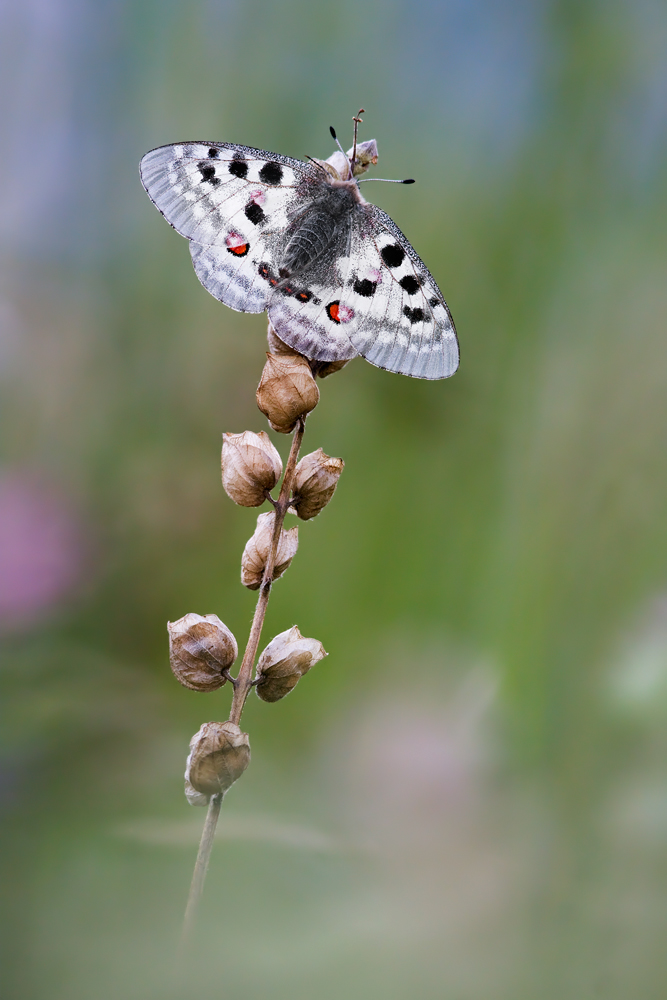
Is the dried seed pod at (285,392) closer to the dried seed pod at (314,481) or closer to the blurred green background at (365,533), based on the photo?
the dried seed pod at (314,481)

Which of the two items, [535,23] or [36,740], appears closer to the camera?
[36,740]

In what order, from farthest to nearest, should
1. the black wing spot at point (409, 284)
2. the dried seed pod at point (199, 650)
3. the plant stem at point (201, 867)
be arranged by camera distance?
1. the black wing spot at point (409, 284)
2. the dried seed pod at point (199, 650)
3. the plant stem at point (201, 867)

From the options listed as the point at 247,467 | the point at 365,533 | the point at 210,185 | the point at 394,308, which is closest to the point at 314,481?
the point at 247,467

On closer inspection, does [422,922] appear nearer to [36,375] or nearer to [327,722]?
[327,722]

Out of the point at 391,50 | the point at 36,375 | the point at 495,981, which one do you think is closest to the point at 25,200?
the point at 36,375

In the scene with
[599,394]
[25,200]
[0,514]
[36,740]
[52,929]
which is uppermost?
[25,200]

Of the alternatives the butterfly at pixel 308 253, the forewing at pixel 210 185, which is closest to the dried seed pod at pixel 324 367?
the butterfly at pixel 308 253
